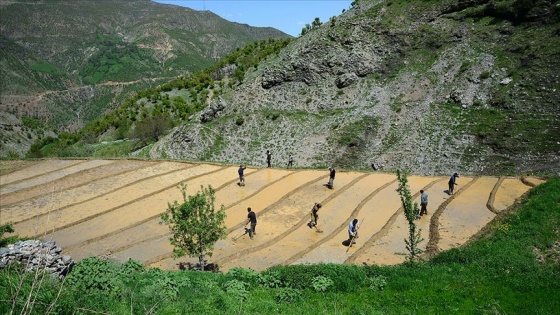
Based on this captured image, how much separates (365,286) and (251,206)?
12.5 meters

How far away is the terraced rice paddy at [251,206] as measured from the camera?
65.3 ft

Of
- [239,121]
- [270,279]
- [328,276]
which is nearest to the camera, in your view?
[328,276]

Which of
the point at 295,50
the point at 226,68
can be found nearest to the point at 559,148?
the point at 295,50

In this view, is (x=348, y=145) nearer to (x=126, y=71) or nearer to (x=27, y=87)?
(x=27, y=87)

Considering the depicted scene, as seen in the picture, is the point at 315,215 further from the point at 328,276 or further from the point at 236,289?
the point at 236,289

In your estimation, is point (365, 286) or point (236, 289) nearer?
point (236, 289)

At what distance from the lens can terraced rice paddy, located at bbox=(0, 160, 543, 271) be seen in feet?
65.3

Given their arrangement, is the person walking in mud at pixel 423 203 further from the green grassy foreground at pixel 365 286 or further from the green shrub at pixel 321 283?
the green shrub at pixel 321 283

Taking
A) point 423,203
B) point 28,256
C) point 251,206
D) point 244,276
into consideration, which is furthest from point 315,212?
point 28,256

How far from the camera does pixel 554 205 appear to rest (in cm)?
2019

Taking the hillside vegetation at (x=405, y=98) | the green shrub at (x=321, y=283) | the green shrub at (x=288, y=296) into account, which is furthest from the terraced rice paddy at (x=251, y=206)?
the hillside vegetation at (x=405, y=98)

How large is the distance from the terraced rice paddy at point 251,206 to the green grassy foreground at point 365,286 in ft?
10.6

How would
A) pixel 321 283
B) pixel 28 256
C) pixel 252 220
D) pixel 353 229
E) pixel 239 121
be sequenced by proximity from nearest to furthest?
pixel 321 283 → pixel 28 256 → pixel 353 229 → pixel 252 220 → pixel 239 121

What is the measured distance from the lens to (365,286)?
14.6m
